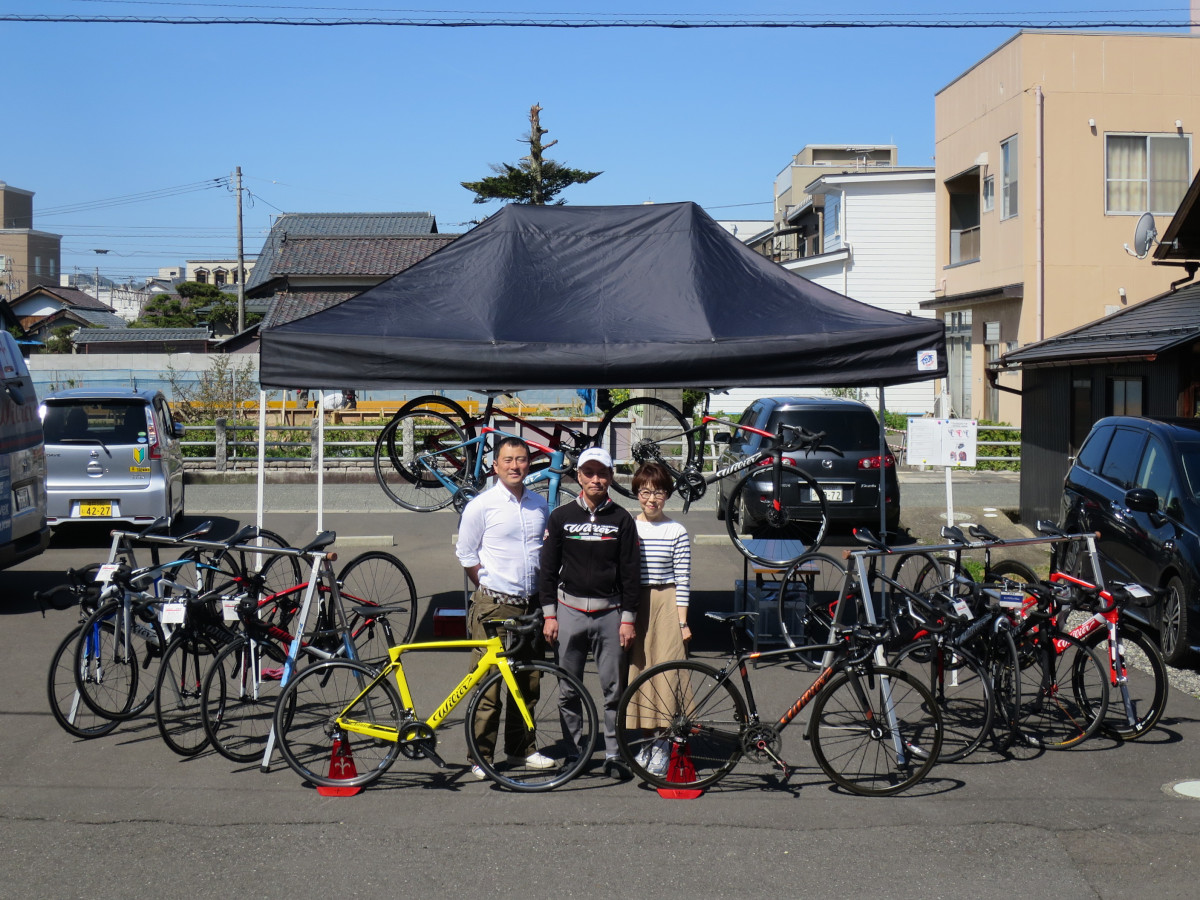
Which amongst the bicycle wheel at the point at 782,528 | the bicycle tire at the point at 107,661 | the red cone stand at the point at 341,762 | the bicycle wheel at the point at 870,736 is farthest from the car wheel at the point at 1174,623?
the bicycle tire at the point at 107,661

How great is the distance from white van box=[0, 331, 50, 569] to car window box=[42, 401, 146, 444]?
3.00m

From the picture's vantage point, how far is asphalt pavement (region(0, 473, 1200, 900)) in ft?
15.5

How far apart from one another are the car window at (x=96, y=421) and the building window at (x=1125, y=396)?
1166cm

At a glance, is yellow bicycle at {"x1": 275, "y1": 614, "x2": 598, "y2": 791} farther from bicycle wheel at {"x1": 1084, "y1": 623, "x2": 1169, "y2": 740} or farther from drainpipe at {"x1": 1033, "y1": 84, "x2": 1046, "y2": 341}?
drainpipe at {"x1": 1033, "y1": 84, "x2": 1046, "y2": 341}

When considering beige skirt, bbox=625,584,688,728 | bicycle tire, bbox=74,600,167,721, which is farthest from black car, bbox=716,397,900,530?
bicycle tire, bbox=74,600,167,721

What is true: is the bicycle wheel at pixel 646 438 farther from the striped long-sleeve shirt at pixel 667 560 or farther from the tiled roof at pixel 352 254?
the tiled roof at pixel 352 254

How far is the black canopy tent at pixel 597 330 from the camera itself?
7898 mm

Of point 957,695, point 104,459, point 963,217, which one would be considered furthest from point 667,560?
point 963,217

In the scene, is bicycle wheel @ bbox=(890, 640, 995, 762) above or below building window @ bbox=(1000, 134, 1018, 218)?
below

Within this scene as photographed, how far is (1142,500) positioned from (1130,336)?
476cm

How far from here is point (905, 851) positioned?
506 cm

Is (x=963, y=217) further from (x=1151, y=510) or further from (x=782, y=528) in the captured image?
(x=1151, y=510)

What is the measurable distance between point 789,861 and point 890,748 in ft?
3.71

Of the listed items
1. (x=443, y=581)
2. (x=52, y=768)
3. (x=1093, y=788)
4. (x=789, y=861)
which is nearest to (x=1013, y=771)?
(x=1093, y=788)
